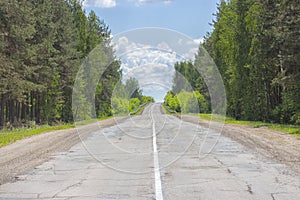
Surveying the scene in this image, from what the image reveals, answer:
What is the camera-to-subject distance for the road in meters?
7.25

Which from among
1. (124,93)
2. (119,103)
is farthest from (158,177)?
(119,103)

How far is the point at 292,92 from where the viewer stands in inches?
1016

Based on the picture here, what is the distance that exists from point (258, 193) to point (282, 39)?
→ 1800 cm

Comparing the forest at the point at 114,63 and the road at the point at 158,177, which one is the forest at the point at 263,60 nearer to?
the forest at the point at 114,63

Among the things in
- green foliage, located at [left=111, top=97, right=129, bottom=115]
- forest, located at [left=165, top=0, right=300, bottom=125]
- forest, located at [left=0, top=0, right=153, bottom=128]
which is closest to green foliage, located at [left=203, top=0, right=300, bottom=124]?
forest, located at [left=165, top=0, right=300, bottom=125]

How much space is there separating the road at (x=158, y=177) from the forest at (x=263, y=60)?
1021 centimetres

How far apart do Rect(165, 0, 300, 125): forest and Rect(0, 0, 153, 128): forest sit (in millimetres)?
10043

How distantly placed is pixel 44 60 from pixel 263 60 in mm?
19040

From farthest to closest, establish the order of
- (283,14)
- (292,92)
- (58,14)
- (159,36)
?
(58,14) → (292,92) → (283,14) → (159,36)

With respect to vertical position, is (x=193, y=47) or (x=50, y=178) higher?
(x=193, y=47)

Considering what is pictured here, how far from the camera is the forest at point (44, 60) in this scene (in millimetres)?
26016

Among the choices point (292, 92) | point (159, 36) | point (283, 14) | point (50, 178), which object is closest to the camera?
point (50, 178)

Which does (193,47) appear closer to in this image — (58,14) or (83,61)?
(58,14)

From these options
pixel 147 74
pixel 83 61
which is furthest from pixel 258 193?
pixel 83 61
